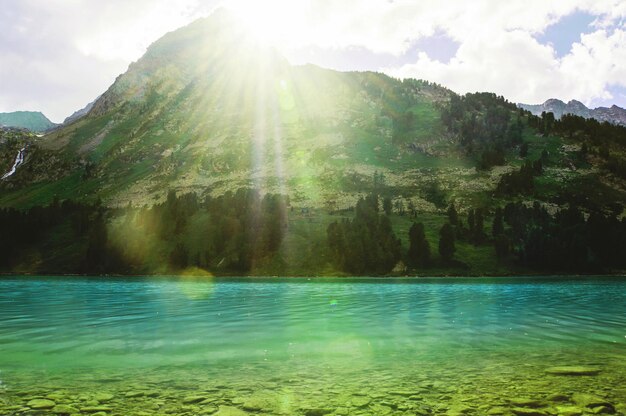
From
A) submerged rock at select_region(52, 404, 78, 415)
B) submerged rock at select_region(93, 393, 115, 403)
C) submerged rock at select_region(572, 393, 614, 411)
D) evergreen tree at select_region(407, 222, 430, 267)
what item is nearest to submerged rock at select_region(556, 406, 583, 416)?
submerged rock at select_region(572, 393, 614, 411)

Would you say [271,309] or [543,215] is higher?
[543,215]

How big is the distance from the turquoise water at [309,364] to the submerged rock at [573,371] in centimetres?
19

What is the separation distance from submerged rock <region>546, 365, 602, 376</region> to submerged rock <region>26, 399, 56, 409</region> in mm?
17778

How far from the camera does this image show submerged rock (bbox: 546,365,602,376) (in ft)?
57.9

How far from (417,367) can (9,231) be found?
222 m

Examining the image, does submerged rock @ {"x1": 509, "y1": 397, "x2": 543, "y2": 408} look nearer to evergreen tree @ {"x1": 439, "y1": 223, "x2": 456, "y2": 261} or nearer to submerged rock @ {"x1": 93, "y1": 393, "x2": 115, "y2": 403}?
submerged rock @ {"x1": 93, "y1": 393, "x2": 115, "y2": 403}

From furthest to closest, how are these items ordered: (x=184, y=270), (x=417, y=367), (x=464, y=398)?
(x=184, y=270)
(x=417, y=367)
(x=464, y=398)

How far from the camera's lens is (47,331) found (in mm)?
30406

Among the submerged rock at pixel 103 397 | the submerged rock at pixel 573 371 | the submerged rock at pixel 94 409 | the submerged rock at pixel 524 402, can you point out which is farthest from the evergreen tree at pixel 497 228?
the submerged rock at pixel 94 409

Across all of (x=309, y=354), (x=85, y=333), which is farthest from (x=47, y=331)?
(x=309, y=354)

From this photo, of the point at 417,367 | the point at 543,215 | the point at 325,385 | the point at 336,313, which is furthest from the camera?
the point at 543,215

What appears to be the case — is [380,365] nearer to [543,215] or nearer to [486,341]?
[486,341]

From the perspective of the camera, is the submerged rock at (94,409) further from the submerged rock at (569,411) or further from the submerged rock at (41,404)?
the submerged rock at (569,411)

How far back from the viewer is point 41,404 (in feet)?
44.9
